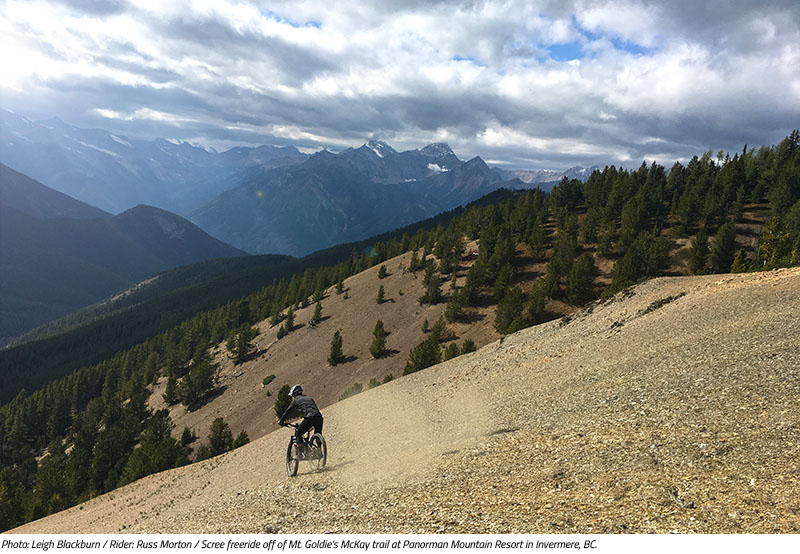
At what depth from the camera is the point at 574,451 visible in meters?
13.4

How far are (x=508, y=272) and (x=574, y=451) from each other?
7277cm

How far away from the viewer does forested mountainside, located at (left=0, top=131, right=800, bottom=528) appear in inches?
2537

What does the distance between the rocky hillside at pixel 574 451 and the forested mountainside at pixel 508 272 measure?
28002 millimetres

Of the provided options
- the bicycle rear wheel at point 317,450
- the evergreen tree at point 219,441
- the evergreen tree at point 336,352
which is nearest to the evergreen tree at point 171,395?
the evergreen tree at point 336,352

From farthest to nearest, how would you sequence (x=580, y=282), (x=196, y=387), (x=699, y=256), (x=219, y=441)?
(x=196, y=387) → (x=580, y=282) → (x=699, y=256) → (x=219, y=441)

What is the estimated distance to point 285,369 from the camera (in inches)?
3684

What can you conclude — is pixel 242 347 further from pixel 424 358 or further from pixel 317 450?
pixel 317 450

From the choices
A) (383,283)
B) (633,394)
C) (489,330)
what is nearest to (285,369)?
(383,283)

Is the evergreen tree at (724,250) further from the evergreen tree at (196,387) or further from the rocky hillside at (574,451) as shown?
the evergreen tree at (196,387)

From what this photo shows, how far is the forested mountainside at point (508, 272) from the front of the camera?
64438mm

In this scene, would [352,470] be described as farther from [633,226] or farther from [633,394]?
[633,226]

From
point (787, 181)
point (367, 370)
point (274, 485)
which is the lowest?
point (367, 370)

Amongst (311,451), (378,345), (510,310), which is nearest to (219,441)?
(378,345)

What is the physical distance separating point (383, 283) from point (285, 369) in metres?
41.4
